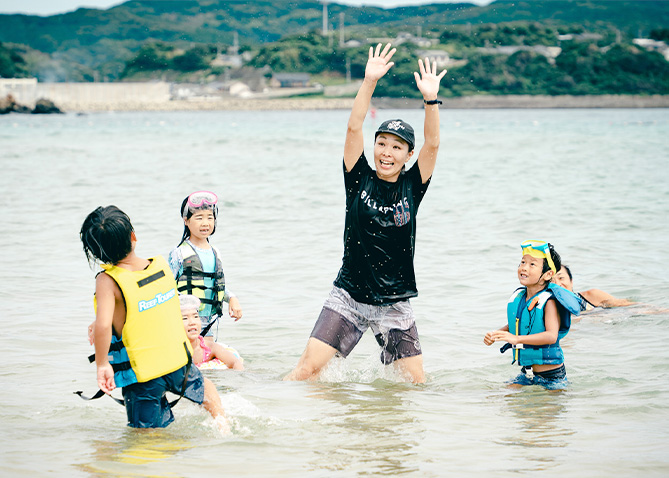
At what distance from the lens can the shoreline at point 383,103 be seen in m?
108

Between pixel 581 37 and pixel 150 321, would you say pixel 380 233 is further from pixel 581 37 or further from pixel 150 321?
pixel 581 37

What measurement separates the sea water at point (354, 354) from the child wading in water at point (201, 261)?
63 centimetres

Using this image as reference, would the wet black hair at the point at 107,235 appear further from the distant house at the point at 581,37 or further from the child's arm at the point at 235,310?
the distant house at the point at 581,37

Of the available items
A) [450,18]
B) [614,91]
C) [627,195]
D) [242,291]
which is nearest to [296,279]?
[242,291]

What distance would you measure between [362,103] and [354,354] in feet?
9.85

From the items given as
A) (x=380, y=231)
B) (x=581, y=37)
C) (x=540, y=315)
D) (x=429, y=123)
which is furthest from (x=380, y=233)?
(x=581, y=37)

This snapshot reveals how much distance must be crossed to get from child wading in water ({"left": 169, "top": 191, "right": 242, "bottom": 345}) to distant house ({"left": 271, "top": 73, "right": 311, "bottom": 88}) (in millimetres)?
131090

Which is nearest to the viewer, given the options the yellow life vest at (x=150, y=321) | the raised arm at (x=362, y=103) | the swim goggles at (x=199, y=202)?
the yellow life vest at (x=150, y=321)

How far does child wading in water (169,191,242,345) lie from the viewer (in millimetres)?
5973

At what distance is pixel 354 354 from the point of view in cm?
750

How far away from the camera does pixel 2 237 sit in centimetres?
1317

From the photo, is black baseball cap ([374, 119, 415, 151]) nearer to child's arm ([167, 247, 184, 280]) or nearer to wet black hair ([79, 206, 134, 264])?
child's arm ([167, 247, 184, 280])

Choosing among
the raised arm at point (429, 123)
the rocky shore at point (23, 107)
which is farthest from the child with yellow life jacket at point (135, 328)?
the rocky shore at point (23, 107)

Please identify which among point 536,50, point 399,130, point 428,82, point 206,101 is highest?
point 536,50
